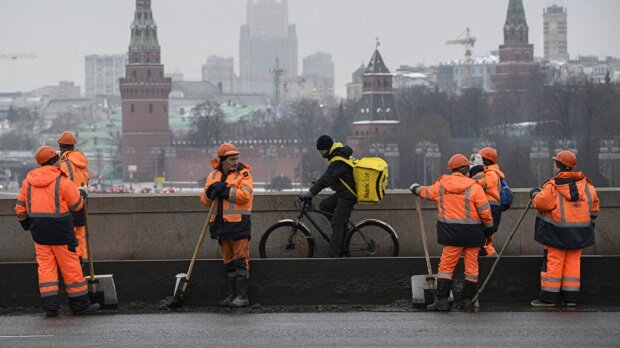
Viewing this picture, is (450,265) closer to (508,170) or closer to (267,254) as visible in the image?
(267,254)

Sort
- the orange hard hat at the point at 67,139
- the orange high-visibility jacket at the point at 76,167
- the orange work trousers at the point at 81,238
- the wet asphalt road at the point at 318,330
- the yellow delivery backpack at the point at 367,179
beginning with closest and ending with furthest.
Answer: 1. the wet asphalt road at the point at 318,330
2. the orange work trousers at the point at 81,238
3. the orange high-visibility jacket at the point at 76,167
4. the orange hard hat at the point at 67,139
5. the yellow delivery backpack at the point at 367,179

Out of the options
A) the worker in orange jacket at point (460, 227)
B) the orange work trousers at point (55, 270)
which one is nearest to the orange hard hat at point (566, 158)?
the worker in orange jacket at point (460, 227)

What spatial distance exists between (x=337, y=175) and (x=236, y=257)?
2.00m

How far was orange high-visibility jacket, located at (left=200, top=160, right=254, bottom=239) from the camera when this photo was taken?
1934 cm

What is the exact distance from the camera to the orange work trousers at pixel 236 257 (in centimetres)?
1950

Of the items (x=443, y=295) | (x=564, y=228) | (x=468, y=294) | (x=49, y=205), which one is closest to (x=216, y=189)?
(x=49, y=205)

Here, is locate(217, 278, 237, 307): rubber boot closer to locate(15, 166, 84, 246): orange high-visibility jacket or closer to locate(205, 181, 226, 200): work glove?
locate(205, 181, 226, 200): work glove

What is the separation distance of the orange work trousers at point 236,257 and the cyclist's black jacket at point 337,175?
1.68 meters

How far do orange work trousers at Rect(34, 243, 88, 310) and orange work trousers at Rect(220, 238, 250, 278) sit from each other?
5.01 feet

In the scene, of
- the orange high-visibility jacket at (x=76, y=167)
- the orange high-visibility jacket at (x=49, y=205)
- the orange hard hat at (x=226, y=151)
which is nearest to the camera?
the orange high-visibility jacket at (x=49, y=205)

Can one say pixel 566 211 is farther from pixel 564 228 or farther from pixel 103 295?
pixel 103 295

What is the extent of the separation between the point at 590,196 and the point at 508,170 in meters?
119

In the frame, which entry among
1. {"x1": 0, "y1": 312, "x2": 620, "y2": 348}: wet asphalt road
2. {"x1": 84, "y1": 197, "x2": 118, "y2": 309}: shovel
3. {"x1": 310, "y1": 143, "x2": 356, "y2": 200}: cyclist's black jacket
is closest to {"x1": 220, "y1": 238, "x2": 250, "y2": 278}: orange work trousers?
{"x1": 0, "y1": 312, "x2": 620, "y2": 348}: wet asphalt road

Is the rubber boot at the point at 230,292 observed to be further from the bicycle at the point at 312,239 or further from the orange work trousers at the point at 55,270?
the bicycle at the point at 312,239
